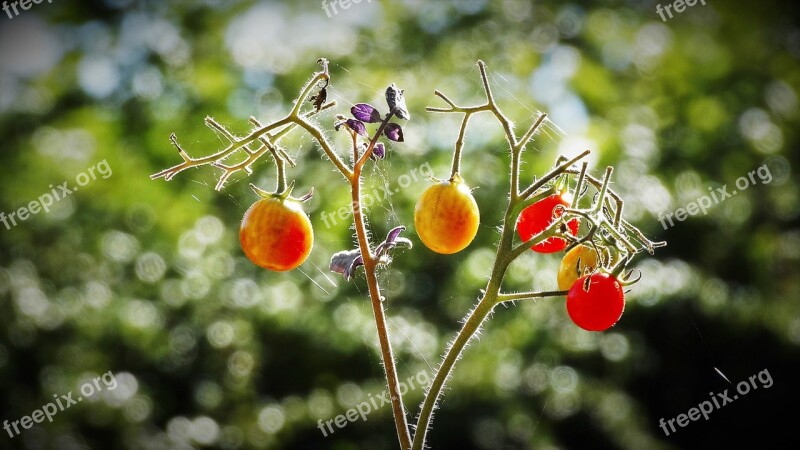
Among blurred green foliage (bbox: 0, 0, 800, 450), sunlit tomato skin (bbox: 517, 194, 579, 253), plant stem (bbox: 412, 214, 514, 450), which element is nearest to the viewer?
plant stem (bbox: 412, 214, 514, 450)

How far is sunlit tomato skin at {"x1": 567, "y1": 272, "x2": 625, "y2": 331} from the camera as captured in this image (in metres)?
0.51

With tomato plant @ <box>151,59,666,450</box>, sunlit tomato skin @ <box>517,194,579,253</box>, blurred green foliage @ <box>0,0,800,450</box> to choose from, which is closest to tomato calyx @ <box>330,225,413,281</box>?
tomato plant @ <box>151,59,666,450</box>

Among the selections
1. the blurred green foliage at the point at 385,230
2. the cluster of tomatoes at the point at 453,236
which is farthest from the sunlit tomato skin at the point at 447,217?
the blurred green foliage at the point at 385,230

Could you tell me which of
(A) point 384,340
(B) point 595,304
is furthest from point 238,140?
(B) point 595,304

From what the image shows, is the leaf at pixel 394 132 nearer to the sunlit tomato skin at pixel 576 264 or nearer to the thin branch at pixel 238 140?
the thin branch at pixel 238 140

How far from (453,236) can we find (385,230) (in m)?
1.38

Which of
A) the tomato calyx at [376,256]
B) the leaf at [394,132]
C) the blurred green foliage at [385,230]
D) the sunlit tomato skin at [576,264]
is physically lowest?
the sunlit tomato skin at [576,264]

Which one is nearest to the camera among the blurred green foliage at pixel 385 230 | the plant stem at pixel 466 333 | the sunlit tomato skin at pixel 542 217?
the plant stem at pixel 466 333

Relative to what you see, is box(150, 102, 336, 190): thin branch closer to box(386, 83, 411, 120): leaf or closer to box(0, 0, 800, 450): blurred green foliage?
box(386, 83, 411, 120): leaf

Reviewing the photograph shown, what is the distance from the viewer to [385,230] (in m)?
1.91

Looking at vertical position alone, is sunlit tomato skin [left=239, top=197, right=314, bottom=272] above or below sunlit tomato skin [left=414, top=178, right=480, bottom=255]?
above

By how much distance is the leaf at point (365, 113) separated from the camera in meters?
0.53

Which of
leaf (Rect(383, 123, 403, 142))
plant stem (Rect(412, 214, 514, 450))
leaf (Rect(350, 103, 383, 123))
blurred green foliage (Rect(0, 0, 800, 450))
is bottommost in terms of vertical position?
plant stem (Rect(412, 214, 514, 450))

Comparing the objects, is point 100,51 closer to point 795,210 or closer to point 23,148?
point 23,148
